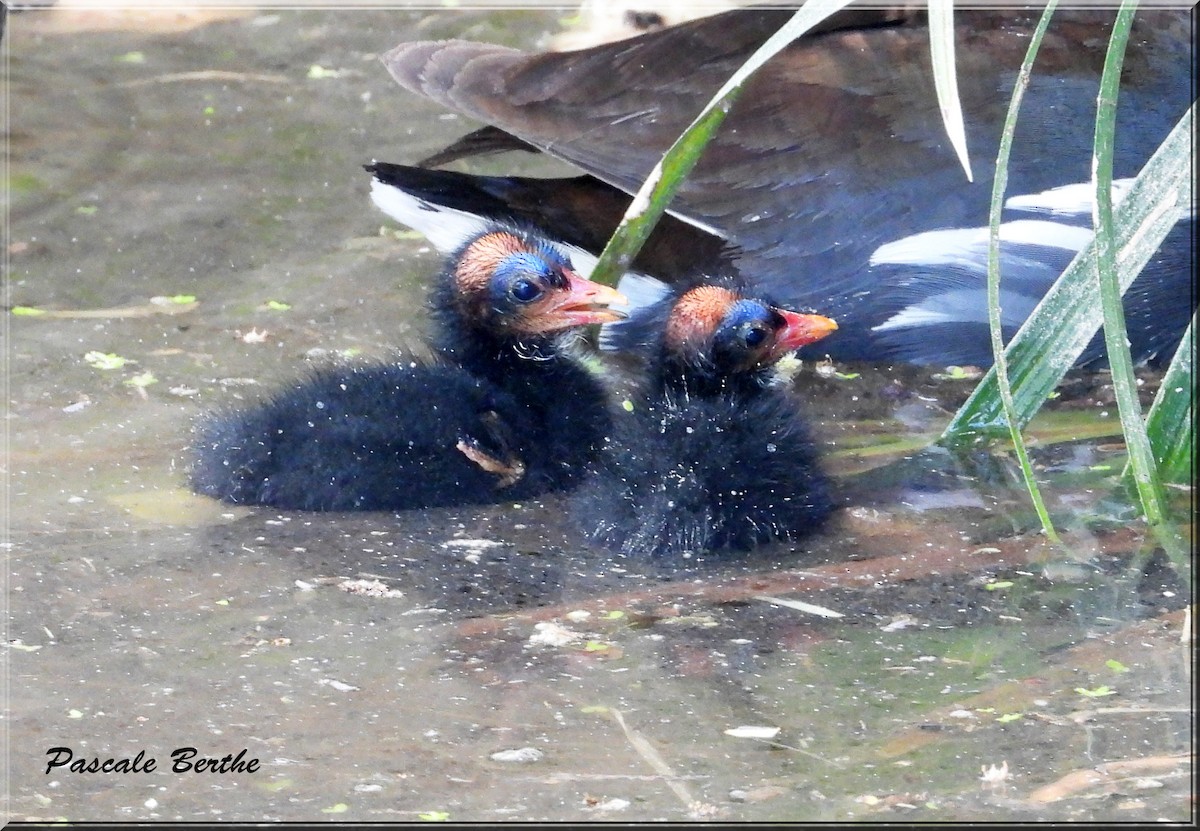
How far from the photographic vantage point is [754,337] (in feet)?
10.5

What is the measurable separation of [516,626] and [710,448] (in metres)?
0.60

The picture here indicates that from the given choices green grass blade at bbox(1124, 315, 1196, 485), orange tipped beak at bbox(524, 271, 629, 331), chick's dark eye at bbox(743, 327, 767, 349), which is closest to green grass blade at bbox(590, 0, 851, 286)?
orange tipped beak at bbox(524, 271, 629, 331)

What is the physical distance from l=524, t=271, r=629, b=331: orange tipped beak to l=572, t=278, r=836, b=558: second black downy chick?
0.14 meters

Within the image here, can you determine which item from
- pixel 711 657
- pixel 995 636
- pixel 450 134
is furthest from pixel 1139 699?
pixel 450 134

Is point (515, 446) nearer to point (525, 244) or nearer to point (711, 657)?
point (525, 244)

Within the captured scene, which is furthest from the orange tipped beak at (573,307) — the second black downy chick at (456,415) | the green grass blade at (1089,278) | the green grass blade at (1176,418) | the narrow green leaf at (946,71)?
the narrow green leaf at (946,71)

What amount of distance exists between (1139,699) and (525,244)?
1.67 metres

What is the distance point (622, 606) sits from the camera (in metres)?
2.81

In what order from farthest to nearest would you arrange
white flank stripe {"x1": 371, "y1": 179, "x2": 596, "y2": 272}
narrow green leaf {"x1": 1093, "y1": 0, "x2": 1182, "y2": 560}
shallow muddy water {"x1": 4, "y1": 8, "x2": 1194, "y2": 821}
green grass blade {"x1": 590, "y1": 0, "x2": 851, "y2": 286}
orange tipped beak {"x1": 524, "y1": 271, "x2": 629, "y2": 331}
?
white flank stripe {"x1": 371, "y1": 179, "x2": 596, "y2": 272} → orange tipped beak {"x1": 524, "y1": 271, "x2": 629, "y2": 331} → green grass blade {"x1": 590, "y1": 0, "x2": 851, "y2": 286} → narrow green leaf {"x1": 1093, "y1": 0, "x2": 1182, "y2": 560} → shallow muddy water {"x1": 4, "y1": 8, "x2": 1194, "y2": 821}

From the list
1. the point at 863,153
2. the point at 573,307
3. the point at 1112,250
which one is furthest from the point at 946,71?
the point at 863,153

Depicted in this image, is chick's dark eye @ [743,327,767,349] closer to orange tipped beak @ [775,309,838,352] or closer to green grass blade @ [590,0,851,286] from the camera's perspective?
orange tipped beak @ [775,309,838,352]

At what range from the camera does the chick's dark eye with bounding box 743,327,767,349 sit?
3.20m

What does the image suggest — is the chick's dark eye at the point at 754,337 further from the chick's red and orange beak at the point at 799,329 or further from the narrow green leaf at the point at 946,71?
the narrow green leaf at the point at 946,71

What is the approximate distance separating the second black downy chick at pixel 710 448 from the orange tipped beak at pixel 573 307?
141mm
